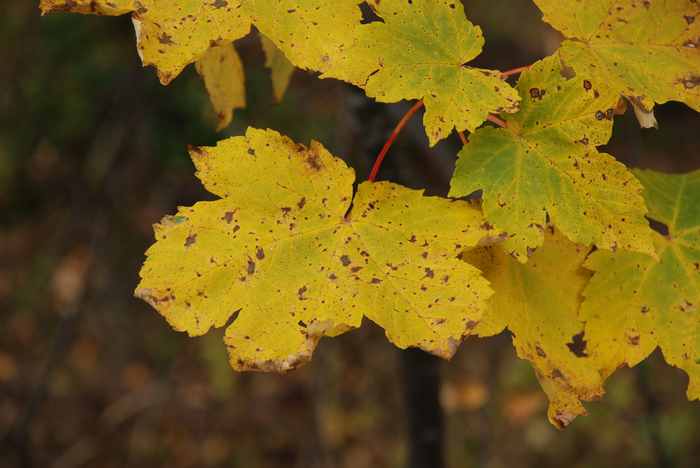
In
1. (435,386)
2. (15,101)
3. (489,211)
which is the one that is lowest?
(15,101)

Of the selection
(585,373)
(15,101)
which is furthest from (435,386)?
(15,101)

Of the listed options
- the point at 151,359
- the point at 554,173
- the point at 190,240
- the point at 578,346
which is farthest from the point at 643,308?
the point at 151,359

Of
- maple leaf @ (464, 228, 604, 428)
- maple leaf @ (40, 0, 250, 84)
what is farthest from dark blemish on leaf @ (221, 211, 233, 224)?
maple leaf @ (464, 228, 604, 428)

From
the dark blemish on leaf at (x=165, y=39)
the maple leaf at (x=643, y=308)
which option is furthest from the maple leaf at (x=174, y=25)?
the maple leaf at (x=643, y=308)

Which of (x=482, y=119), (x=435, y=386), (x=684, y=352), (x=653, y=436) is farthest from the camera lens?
(x=653, y=436)

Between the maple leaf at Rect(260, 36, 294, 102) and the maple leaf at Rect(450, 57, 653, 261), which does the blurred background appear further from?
the maple leaf at Rect(450, 57, 653, 261)

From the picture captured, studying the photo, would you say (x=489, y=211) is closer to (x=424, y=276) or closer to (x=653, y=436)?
(x=424, y=276)

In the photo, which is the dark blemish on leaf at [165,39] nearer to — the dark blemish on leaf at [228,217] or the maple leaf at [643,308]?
the dark blemish on leaf at [228,217]
